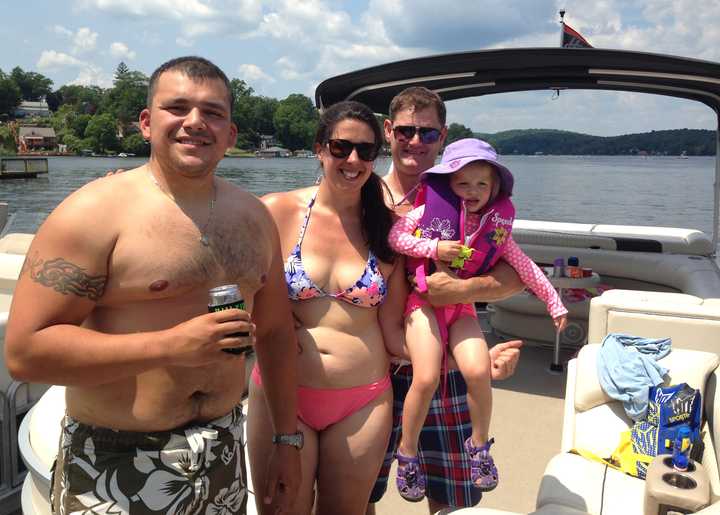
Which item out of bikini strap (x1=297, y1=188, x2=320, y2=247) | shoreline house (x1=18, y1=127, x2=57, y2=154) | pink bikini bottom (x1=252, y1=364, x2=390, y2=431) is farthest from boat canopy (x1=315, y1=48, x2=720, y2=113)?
shoreline house (x1=18, y1=127, x2=57, y2=154)

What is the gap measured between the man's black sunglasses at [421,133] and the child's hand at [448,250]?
43cm

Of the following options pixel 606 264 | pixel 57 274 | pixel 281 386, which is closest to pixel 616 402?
pixel 281 386

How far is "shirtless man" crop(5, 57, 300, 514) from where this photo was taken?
1.33 meters

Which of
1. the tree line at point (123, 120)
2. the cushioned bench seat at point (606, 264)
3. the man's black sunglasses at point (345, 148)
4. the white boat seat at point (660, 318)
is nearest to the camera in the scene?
the man's black sunglasses at point (345, 148)

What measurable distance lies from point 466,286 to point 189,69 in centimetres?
119

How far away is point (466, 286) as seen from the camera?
7.14ft

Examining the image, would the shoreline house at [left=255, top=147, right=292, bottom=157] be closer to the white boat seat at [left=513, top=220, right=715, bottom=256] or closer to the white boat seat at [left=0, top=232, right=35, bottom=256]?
the white boat seat at [left=513, top=220, right=715, bottom=256]

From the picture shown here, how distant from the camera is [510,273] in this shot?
7.59 ft

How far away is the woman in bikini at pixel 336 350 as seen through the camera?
195cm

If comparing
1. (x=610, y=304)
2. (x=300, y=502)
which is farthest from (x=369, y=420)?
(x=610, y=304)

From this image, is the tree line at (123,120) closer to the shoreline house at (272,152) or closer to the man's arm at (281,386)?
the shoreline house at (272,152)

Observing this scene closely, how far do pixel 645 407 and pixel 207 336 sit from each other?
2.56 metres

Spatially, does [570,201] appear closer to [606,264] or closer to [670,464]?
[606,264]

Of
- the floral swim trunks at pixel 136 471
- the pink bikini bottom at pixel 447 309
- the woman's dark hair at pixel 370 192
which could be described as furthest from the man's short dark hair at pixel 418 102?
the floral swim trunks at pixel 136 471
